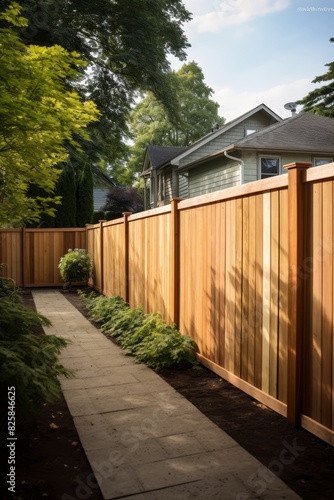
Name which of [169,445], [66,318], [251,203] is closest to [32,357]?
[169,445]

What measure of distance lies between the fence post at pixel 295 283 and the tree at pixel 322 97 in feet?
83.2

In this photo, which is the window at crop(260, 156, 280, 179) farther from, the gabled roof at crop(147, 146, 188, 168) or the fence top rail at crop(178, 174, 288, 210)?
the fence top rail at crop(178, 174, 288, 210)

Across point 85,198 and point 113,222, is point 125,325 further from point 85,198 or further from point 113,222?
point 85,198

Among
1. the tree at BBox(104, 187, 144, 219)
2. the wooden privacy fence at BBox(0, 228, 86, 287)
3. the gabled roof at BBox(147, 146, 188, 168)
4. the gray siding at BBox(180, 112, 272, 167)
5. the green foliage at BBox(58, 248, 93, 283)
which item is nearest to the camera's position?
the green foliage at BBox(58, 248, 93, 283)

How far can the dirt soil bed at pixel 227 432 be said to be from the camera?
246 centimetres

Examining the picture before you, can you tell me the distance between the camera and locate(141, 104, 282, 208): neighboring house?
56.0ft

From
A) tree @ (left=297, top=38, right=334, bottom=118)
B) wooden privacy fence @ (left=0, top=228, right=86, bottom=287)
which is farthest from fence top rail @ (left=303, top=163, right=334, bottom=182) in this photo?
tree @ (left=297, top=38, right=334, bottom=118)

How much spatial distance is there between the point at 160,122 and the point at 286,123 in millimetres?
24422

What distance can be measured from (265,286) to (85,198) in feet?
53.3

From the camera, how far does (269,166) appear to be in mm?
15023

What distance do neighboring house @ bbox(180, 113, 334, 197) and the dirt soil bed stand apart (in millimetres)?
11613

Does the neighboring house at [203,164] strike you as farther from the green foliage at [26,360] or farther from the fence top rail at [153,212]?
the green foliage at [26,360]

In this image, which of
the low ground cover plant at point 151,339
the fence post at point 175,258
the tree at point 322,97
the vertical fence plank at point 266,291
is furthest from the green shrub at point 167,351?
the tree at point 322,97

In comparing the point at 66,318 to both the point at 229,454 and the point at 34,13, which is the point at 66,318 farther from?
the point at 34,13
